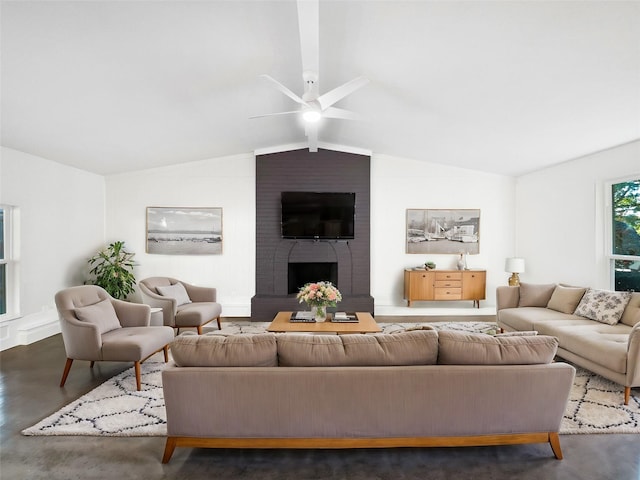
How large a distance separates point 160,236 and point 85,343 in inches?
137

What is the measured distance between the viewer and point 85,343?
3.25m

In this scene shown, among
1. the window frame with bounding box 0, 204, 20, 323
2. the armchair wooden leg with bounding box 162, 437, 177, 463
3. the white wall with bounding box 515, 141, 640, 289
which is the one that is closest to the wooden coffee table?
the armchair wooden leg with bounding box 162, 437, 177, 463

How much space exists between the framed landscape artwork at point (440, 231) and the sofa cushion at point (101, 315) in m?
4.91

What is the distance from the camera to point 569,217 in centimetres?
530

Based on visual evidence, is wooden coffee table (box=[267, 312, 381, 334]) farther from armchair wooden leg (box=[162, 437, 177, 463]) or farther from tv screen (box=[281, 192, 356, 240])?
tv screen (box=[281, 192, 356, 240])

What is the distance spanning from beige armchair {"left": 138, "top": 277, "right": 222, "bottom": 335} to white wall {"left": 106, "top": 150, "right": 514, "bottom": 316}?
1048 mm

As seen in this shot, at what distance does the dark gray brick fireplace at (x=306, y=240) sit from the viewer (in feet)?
21.2

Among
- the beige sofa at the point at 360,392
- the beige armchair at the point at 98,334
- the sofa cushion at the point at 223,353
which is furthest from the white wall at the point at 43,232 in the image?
the beige sofa at the point at 360,392

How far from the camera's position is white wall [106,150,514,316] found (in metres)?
6.50

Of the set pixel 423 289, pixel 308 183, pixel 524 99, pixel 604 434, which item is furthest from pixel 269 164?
pixel 604 434

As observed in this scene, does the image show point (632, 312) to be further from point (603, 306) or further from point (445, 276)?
point (445, 276)

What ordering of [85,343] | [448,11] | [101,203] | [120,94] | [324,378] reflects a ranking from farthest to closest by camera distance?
[101,203] → [120,94] → [85,343] → [448,11] → [324,378]

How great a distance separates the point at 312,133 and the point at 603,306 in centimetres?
414

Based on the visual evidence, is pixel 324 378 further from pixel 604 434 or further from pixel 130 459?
pixel 604 434
